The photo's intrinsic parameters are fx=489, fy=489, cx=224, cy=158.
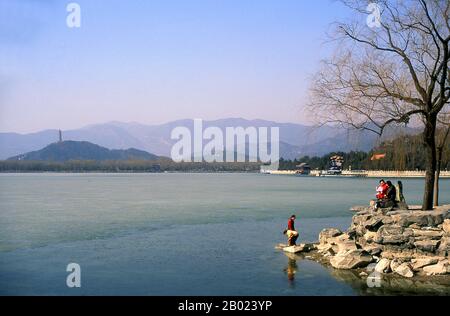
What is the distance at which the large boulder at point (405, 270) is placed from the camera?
15.2 meters

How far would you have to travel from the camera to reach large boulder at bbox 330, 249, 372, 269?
16.6 metres

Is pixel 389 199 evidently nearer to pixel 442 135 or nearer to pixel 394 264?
pixel 394 264

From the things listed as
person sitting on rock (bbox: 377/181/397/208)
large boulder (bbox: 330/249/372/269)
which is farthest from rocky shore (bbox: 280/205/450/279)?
person sitting on rock (bbox: 377/181/397/208)

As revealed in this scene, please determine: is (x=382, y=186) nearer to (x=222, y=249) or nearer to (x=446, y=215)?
(x=446, y=215)

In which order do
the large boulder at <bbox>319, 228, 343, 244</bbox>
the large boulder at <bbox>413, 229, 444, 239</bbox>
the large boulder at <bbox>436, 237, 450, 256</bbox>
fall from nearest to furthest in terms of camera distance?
the large boulder at <bbox>436, 237, 450, 256</bbox>, the large boulder at <bbox>413, 229, 444, 239</bbox>, the large boulder at <bbox>319, 228, 343, 244</bbox>

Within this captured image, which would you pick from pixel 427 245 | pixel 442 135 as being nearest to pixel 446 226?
pixel 427 245

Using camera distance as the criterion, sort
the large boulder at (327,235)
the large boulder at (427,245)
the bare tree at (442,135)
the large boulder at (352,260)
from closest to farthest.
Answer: the large boulder at (427,245) < the large boulder at (352,260) < the large boulder at (327,235) < the bare tree at (442,135)

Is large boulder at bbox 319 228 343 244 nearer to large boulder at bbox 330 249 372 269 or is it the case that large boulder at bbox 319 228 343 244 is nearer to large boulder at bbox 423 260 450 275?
large boulder at bbox 330 249 372 269

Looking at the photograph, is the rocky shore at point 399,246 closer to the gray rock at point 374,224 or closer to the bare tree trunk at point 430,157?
the gray rock at point 374,224

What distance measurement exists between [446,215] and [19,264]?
15.1 metres

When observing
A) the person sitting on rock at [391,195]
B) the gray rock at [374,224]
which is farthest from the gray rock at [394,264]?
the person sitting on rock at [391,195]

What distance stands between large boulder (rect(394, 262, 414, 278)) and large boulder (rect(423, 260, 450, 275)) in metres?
0.52
